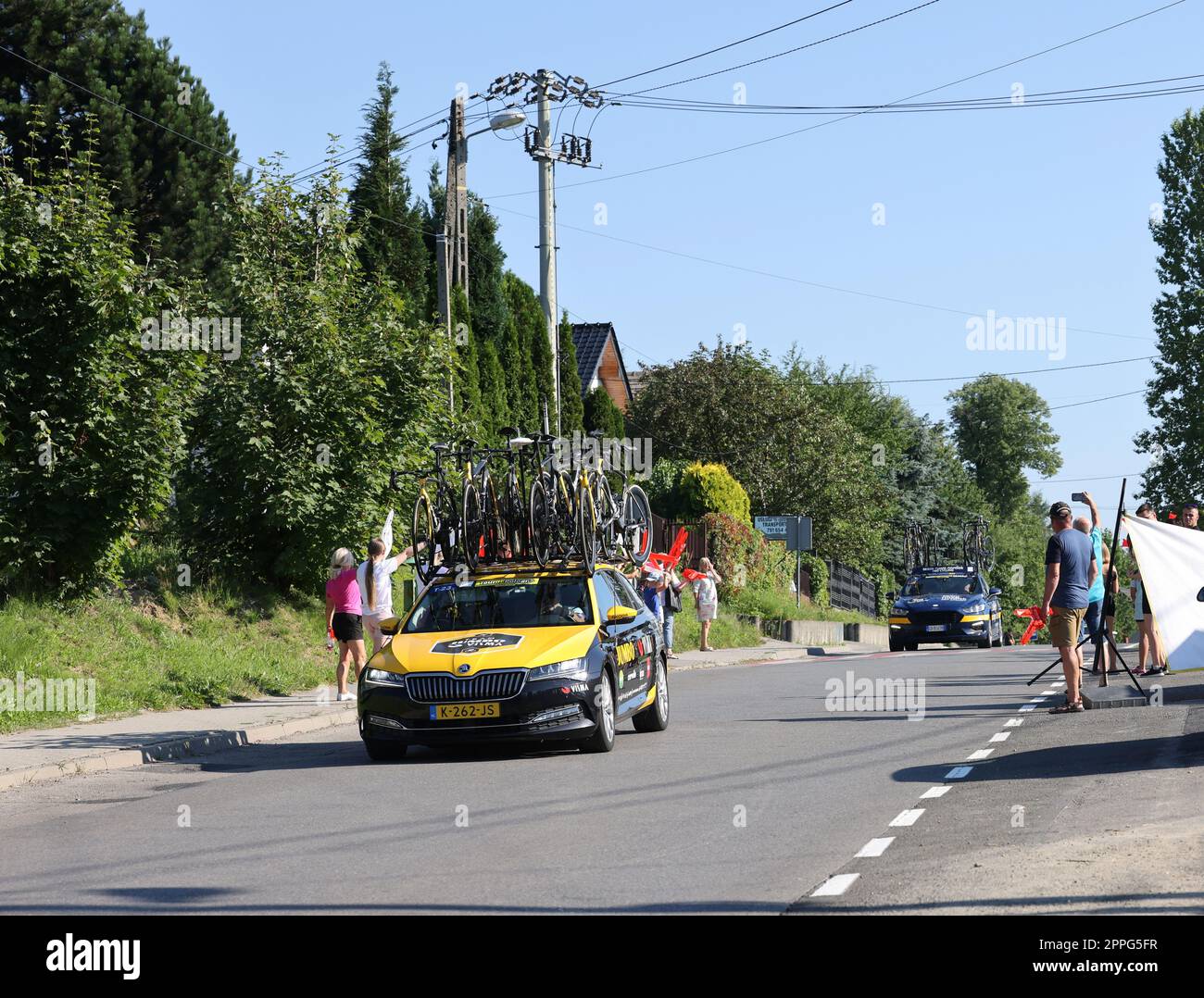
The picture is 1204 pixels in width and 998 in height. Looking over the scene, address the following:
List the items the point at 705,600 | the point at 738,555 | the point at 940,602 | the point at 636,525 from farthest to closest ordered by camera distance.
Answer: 1. the point at 738,555
2. the point at 940,602
3. the point at 705,600
4. the point at 636,525

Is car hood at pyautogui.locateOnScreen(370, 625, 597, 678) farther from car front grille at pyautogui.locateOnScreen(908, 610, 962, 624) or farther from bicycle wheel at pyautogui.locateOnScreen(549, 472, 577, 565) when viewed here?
car front grille at pyautogui.locateOnScreen(908, 610, 962, 624)

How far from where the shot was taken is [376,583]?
1902 cm

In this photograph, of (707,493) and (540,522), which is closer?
(540,522)

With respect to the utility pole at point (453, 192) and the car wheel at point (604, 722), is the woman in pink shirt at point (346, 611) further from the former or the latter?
the utility pole at point (453, 192)

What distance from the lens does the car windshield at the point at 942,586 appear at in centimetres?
3872

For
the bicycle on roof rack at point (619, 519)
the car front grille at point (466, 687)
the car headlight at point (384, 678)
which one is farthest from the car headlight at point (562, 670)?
the bicycle on roof rack at point (619, 519)

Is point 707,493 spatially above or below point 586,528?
above

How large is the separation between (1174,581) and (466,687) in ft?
19.5

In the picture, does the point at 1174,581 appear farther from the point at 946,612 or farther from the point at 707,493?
the point at 707,493

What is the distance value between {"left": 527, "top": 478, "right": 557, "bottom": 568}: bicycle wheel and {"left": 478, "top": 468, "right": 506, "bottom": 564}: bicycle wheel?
1.03 ft

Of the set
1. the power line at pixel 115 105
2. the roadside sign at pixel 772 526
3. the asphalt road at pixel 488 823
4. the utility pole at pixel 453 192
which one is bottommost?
the asphalt road at pixel 488 823

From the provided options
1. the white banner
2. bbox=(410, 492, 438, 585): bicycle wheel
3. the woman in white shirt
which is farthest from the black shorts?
the white banner

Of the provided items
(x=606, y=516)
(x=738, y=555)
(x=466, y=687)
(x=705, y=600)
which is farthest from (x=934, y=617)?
(x=466, y=687)

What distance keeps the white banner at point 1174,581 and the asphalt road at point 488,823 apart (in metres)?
1.95
